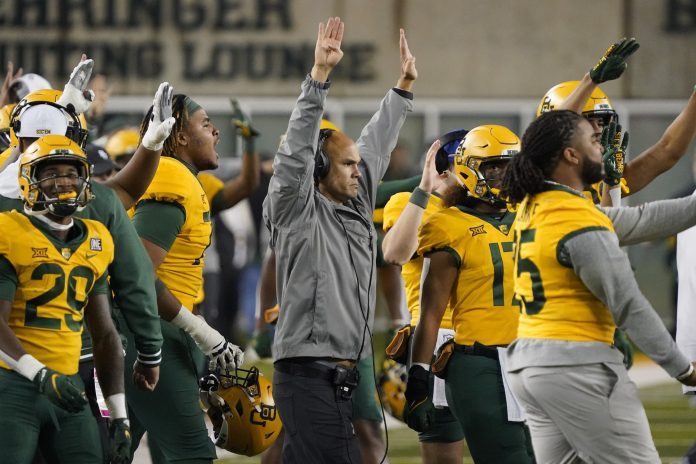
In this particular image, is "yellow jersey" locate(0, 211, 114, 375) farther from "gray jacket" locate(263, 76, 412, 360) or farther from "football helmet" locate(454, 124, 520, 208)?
"football helmet" locate(454, 124, 520, 208)

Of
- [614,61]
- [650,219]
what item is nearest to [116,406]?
[650,219]

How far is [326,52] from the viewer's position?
5.20m

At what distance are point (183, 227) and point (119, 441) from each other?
120 cm

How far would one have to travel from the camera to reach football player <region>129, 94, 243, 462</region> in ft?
19.1

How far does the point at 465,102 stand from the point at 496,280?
13431 mm

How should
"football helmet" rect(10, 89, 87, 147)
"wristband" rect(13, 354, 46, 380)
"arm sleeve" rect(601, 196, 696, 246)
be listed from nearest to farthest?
"wristband" rect(13, 354, 46, 380), "arm sleeve" rect(601, 196, 696, 246), "football helmet" rect(10, 89, 87, 147)

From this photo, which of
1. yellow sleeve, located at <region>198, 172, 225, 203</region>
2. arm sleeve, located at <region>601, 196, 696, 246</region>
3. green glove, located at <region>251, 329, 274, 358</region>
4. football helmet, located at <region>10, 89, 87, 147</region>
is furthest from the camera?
green glove, located at <region>251, 329, 274, 358</region>

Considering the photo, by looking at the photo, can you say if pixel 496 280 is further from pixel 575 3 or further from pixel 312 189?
pixel 575 3

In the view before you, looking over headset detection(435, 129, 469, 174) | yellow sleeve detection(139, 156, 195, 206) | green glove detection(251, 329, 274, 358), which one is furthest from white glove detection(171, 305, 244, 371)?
green glove detection(251, 329, 274, 358)

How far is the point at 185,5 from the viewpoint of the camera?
738 inches

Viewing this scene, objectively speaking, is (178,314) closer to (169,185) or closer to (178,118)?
(169,185)

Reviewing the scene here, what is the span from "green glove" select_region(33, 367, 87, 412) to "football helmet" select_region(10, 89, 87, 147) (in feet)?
3.95

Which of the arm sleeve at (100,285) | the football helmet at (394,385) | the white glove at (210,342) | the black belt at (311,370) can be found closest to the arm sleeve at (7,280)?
the arm sleeve at (100,285)

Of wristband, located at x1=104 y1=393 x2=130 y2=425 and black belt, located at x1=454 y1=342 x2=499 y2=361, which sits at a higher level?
black belt, located at x1=454 y1=342 x2=499 y2=361
